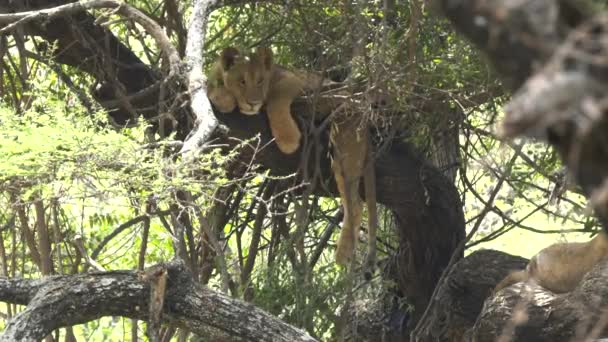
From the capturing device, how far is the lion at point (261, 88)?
6.04 m

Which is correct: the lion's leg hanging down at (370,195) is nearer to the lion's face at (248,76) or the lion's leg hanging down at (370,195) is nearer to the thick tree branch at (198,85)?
the lion's face at (248,76)

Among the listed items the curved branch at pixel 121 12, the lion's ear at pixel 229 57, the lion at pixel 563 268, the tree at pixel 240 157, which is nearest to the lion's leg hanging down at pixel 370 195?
the tree at pixel 240 157

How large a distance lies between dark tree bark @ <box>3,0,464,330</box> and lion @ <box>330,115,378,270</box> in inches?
4.3

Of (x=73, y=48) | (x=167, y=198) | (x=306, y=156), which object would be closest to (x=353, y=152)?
(x=306, y=156)

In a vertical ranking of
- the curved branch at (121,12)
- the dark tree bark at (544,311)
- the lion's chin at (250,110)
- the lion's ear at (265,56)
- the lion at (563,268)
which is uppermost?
the lion's ear at (265,56)

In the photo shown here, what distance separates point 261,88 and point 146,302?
2.27 m

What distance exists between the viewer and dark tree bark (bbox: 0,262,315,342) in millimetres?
4020

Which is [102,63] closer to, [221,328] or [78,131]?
[78,131]

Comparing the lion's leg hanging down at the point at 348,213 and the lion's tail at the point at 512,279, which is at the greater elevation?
the lion's leg hanging down at the point at 348,213

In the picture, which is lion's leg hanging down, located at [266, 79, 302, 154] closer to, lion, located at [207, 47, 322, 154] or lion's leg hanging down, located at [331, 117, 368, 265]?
lion, located at [207, 47, 322, 154]

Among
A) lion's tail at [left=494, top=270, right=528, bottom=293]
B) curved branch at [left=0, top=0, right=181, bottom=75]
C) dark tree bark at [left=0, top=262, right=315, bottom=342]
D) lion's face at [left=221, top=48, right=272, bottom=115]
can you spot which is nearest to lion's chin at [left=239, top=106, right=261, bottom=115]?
lion's face at [left=221, top=48, right=272, bottom=115]

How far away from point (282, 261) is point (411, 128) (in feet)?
4.13

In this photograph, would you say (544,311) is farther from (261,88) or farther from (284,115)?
(261,88)

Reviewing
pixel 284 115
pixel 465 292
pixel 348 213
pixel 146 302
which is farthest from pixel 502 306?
pixel 146 302
